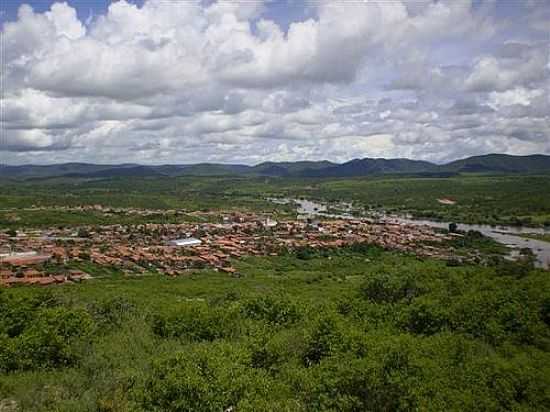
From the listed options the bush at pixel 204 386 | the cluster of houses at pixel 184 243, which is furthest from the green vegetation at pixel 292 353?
the cluster of houses at pixel 184 243

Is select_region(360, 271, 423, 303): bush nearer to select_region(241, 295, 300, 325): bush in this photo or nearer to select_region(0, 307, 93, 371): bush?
select_region(241, 295, 300, 325): bush

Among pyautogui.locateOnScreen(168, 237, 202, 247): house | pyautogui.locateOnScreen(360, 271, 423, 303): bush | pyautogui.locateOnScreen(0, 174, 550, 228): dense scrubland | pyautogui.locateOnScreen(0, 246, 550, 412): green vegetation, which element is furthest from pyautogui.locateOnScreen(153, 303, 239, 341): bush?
pyautogui.locateOnScreen(0, 174, 550, 228): dense scrubland

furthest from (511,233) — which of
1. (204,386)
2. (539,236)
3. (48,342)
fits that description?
(204,386)

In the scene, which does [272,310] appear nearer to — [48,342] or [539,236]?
[48,342]

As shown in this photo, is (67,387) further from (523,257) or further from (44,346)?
(523,257)

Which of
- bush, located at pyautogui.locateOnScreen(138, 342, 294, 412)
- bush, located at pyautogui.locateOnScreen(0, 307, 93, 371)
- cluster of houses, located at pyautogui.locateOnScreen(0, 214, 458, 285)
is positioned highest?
bush, located at pyautogui.locateOnScreen(138, 342, 294, 412)

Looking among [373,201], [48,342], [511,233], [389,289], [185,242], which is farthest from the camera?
[373,201]
